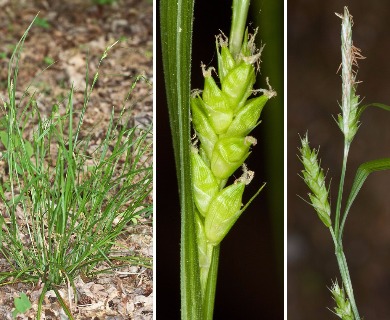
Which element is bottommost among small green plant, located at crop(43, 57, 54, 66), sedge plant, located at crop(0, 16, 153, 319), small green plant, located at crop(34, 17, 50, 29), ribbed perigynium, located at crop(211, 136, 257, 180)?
sedge plant, located at crop(0, 16, 153, 319)

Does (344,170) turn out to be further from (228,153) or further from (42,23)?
(42,23)

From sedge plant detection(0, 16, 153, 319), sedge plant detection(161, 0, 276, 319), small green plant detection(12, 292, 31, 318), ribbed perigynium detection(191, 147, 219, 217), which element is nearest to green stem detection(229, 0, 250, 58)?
sedge plant detection(161, 0, 276, 319)

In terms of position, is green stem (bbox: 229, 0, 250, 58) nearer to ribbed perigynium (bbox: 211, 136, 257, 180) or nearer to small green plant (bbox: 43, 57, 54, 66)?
ribbed perigynium (bbox: 211, 136, 257, 180)

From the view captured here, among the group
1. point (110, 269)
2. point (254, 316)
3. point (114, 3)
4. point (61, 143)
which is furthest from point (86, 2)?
point (254, 316)

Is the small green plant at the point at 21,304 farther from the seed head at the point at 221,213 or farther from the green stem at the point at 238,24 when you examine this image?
the green stem at the point at 238,24

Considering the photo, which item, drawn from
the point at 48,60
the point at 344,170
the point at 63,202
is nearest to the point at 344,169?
the point at 344,170

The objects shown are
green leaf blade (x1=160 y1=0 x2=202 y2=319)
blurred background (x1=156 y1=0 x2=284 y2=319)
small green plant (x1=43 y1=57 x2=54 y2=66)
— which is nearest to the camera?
green leaf blade (x1=160 y1=0 x2=202 y2=319)
